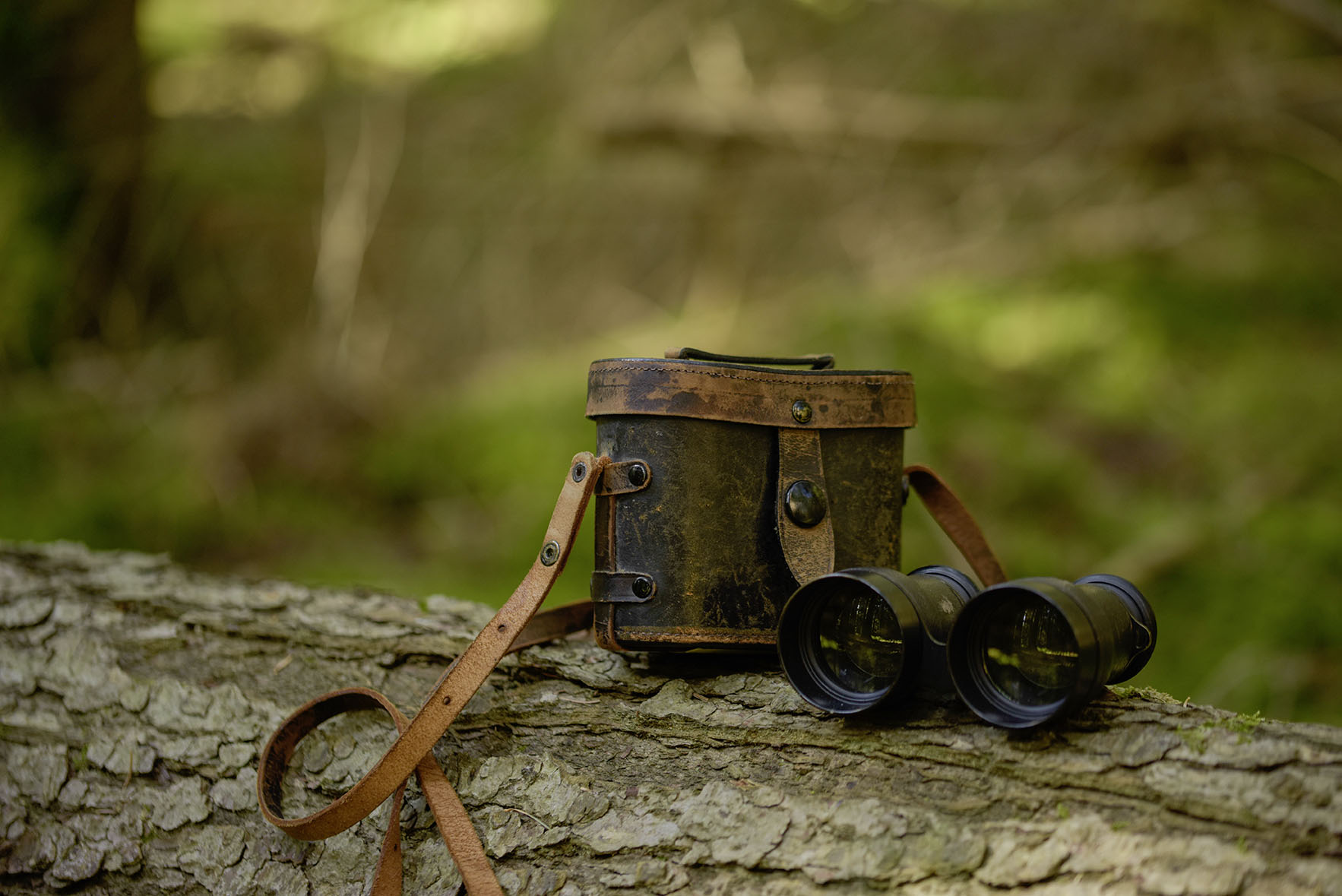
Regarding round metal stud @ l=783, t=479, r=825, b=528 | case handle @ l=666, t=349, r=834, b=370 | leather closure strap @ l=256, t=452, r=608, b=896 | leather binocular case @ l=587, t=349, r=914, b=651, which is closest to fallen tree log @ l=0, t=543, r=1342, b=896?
leather closure strap @ l=256, t=452, r=608, b=896

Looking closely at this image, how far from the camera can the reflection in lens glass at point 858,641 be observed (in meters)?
1.68

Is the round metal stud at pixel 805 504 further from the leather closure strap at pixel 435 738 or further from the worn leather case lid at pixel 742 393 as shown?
the leather closure strap at pixel 435 738

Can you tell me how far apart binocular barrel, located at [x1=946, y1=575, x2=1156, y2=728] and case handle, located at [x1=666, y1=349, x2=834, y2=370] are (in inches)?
26.1

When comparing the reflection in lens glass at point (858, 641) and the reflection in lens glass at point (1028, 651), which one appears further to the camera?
the reflection in lens glass at point (858, 641)

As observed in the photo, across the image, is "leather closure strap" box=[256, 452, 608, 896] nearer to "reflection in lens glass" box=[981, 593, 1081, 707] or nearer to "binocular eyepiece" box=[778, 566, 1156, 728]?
"binocular eyepiece" box=[778, 566, 1156, 728]

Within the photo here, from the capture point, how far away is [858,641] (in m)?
1.71

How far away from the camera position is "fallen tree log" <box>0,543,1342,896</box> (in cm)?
138

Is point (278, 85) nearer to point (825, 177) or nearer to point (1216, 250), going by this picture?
point (825, 177)

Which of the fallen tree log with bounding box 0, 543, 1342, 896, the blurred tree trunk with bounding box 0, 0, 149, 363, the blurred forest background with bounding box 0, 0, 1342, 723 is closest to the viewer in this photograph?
the fallen tree log with bounding box 0, 543, 1342, 896

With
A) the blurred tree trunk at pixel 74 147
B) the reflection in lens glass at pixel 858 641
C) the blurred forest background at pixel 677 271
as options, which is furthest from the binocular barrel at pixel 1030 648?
the blurred tree trunk at pixel 74 147

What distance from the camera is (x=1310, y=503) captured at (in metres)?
4.00

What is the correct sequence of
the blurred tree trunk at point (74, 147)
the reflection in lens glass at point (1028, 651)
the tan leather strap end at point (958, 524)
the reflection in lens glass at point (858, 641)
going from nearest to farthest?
the reflection in lens glass at point (1028, 651), the reflection in lens glass at point (858, 641), the tan leather strap end at point (958, 524), the blurred tree trunk at point (74, 147)

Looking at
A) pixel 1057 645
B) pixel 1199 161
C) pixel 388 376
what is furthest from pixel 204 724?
pixel 1199 161

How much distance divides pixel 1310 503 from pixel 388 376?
5.34 metres
